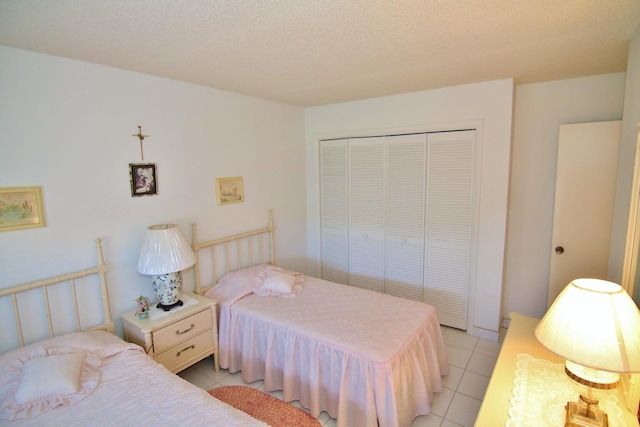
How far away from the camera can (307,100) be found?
11.7 feet

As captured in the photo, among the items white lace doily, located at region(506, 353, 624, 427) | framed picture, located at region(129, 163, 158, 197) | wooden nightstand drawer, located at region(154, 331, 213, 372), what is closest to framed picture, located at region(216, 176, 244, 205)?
framed picture, located at region(129, 163, 158, 197)

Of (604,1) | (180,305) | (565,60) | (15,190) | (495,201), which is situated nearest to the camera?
(604,1)

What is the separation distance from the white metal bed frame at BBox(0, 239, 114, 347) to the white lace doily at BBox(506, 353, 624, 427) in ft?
7.99

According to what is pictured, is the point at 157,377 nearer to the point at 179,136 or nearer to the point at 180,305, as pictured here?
the point at 180,305

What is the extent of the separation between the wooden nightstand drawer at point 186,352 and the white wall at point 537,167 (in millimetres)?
2833

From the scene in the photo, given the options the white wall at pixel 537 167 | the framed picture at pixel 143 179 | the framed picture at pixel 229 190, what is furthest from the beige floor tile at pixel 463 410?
the framed picture at pixel 143 179

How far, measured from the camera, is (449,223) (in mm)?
3221

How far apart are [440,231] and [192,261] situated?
230 cm

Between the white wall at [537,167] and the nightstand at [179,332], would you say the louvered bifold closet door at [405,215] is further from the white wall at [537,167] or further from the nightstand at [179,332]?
the nightstand at [179,332]

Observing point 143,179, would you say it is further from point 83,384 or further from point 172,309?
point 83,384

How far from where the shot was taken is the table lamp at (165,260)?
7.58ft

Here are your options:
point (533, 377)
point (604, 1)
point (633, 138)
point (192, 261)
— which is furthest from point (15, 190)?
point (633, 138)

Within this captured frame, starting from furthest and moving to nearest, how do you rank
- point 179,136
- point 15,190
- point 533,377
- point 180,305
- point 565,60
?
point 179,136, point 180,305, point 565,60, point 15,190, point 533,377

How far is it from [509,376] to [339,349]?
3.08 ft
